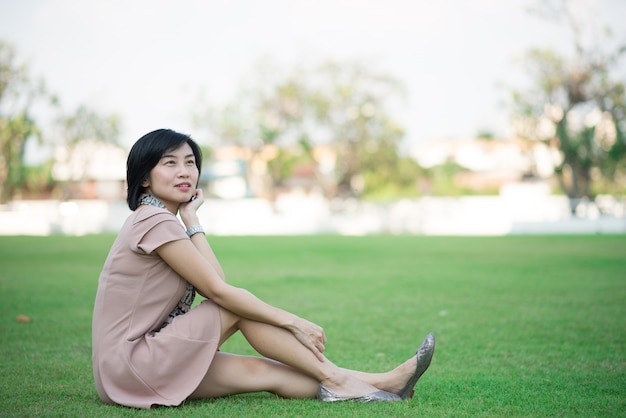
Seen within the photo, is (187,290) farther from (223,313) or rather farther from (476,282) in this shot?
(476,282)

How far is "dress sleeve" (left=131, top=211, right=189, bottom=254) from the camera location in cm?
313

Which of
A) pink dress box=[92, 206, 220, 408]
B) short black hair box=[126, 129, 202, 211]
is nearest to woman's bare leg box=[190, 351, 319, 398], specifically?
pink dress box=[92, 206, 220, 408]

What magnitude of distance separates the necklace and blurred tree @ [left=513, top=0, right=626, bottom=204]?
101ft

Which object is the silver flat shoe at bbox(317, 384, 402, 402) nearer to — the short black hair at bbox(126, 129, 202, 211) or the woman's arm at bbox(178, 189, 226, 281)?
the woman's arm at bbox(178, 189, 226, 281)

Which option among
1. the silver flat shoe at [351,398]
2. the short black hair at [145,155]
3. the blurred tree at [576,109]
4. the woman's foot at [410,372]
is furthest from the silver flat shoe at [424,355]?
the blurred tree at [576,109]

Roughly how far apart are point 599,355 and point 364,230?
21.8 meters


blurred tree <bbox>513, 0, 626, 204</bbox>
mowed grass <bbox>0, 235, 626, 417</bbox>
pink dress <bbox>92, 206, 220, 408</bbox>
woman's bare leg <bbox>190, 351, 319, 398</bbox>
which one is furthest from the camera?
blurred tree <bbox>513, 0, 626, 204</bbox>

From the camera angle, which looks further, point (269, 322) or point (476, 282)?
point (476, 282)

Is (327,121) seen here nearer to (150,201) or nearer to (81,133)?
(81,133)

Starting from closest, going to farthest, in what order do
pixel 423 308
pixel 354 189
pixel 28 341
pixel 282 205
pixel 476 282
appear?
pixel 28 341, pixel 423 308, pixel 476 282, pixel 282 205, pixel 354 189

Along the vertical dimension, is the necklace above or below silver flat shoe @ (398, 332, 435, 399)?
above

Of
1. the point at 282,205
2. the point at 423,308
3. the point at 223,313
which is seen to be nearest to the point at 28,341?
the point at 223,313

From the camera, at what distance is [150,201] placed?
133 inches

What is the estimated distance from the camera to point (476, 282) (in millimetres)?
9367
